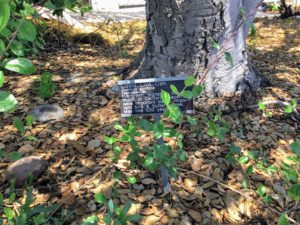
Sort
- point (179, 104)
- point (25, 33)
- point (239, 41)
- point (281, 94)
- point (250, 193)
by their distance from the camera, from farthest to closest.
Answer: point (281, 94) < point (239, 41) < point (250, 193) < point (179, 104) < point (25, 33)

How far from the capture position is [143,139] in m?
2.07

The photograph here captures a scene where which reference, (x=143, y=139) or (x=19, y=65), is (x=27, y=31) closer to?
(x=19, y=65)

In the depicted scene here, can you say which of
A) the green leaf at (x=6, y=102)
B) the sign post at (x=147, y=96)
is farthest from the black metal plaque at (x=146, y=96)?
the green leaf at (x=6, y=102)

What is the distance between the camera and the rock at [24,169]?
1754 mm

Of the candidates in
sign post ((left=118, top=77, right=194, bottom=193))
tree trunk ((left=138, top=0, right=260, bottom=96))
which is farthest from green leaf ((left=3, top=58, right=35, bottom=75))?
tree trunk ((left=138, top=0, right=260, bottom=96))

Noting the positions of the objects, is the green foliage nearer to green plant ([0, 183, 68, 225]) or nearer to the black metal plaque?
the black metal plaque

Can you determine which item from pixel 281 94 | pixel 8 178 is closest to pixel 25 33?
pixel 8 178

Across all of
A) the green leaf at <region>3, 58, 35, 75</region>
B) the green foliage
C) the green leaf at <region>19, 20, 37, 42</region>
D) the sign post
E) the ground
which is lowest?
the ground

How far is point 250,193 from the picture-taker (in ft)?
5.73

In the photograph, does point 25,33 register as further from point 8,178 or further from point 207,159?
point 207,159

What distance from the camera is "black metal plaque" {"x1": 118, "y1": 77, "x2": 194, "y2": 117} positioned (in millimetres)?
1542

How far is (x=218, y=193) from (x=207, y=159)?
0.23 m

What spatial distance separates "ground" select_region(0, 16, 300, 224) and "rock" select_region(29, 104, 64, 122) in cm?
5

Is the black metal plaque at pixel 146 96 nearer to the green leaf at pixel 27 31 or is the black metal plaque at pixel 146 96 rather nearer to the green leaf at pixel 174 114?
the green leaf at pixel 174 114
